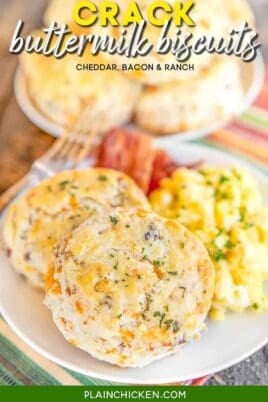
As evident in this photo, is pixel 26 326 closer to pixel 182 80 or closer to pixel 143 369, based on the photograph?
pixel 143 369

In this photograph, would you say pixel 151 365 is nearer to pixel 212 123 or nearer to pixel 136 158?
pixel 136 158

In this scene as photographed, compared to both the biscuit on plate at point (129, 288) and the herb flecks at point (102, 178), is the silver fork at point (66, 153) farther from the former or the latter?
the biscuit on plate at point (129, 288)

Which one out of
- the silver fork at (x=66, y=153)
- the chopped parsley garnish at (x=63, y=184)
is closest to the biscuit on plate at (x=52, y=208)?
the chopped parsley garnish at (x=63, y=184)

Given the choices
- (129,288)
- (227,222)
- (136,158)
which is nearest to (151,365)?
(129,288)

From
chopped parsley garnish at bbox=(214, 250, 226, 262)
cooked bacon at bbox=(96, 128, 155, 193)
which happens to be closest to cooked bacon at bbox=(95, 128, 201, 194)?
cooked bacon at bbox=(96, 128, 155, 193)

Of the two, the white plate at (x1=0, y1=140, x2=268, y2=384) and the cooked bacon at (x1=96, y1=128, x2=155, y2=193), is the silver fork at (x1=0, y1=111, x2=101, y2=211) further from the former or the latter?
the white plate at (x1=0, y1=140, x2=268, y2=384)

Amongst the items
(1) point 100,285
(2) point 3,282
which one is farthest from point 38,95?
(1) point 100,285
